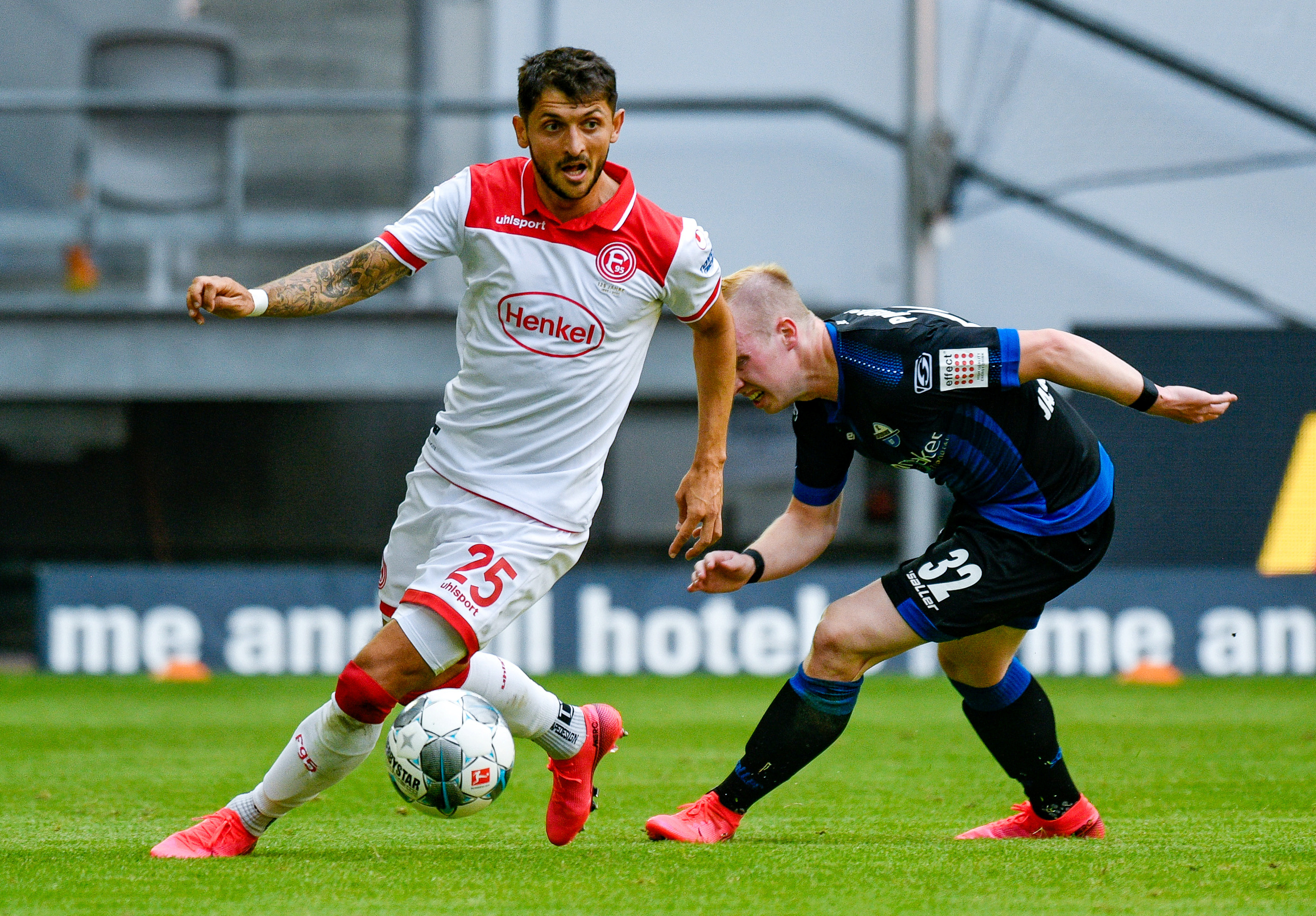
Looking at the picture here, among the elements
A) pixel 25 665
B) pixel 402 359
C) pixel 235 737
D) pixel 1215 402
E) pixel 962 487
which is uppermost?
pixel 1215 402

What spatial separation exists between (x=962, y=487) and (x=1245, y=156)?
9739 mm

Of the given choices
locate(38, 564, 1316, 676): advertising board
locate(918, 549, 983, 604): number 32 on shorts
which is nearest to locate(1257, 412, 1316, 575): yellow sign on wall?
locate(38, 564, 1316, 676): advertising board

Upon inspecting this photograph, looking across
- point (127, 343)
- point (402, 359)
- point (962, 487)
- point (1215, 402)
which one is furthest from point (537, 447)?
point (127, 343)

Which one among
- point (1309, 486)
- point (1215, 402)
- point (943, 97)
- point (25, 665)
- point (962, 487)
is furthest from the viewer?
point (25, 665)

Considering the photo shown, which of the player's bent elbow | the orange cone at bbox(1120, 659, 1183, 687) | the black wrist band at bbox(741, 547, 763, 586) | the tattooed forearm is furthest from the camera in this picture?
the orange cone at bbox(1120, 659, 1183, 687)

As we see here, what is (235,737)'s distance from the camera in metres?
7.63

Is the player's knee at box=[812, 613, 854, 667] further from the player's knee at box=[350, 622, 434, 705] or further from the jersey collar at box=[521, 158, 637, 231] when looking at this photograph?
the jersey collar at box=[521, 158, 637, 231]

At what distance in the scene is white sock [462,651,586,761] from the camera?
4215 millimetres

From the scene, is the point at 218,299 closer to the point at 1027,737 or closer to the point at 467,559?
the point at 467,559

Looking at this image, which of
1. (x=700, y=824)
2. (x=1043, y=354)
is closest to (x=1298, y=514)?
(x=1043, y=354)

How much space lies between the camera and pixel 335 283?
150 inches

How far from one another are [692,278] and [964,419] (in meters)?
0.88

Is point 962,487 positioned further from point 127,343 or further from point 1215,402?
point 127,343

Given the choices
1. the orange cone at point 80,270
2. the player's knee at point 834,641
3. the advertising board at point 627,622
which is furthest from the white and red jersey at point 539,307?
the orange cone at point 80,270
